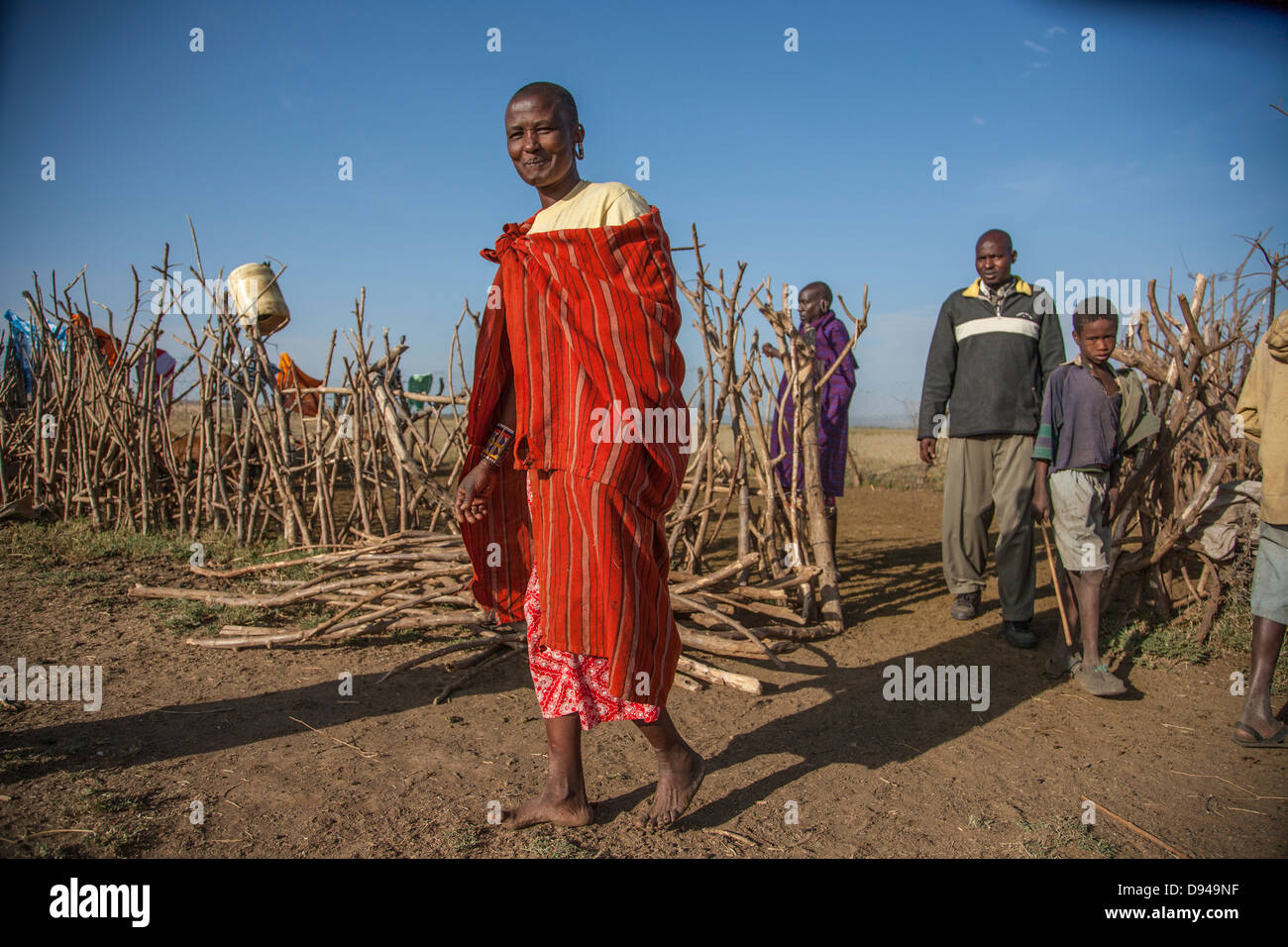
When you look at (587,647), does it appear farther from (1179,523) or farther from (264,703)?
(1179,523)

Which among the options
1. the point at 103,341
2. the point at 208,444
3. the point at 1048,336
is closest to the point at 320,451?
the point at 208,444

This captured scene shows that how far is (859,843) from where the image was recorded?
2.03 meters

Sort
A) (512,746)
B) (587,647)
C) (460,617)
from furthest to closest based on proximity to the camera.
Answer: (460,617) < (512,746) < (587,647)

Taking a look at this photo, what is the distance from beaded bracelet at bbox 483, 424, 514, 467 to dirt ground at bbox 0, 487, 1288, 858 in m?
0.93

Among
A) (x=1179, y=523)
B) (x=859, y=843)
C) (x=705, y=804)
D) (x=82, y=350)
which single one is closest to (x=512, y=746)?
(x=705, y=804)

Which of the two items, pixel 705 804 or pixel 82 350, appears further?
pixel 82 350

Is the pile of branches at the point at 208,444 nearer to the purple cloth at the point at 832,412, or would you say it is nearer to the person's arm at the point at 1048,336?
the purple cloth at the point at 832,412

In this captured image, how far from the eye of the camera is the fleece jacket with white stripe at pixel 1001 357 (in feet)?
12.8

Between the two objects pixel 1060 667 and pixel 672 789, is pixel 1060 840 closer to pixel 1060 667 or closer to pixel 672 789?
pixel 672 789

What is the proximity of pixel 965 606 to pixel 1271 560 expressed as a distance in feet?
5.14

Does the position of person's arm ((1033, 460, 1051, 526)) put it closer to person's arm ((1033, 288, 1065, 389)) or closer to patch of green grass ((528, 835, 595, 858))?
person's arm ((1033, 288, 1065, 389))

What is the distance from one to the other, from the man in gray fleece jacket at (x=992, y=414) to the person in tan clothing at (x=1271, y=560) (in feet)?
3.51

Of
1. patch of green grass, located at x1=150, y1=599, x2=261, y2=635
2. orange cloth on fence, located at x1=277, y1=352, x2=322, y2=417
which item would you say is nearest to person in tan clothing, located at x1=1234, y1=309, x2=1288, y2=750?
patch of green grass, located at x1=150, y1=599, x2=261, y2=635

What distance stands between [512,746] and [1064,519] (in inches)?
92.9
